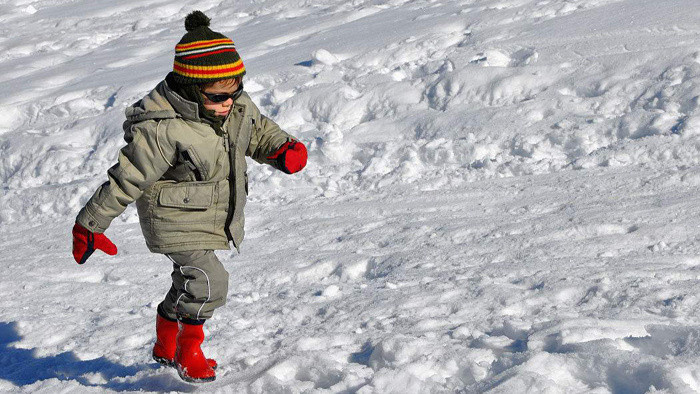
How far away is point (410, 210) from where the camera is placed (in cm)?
534

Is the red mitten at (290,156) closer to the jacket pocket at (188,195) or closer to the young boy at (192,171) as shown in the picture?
the young boy at (192,171)

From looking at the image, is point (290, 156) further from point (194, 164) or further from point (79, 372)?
point (79, 372)

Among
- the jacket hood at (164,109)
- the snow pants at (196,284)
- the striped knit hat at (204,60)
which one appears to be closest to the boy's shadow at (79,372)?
the snow pants at (196,284)

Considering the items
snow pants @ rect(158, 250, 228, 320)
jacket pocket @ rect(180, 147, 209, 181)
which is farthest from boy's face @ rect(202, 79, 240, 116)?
snow pants @ rect(158, 250, 228, 320)

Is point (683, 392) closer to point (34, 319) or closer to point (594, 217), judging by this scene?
point (594, 217)

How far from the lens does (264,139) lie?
3133 millimetres

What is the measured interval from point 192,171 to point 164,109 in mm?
242

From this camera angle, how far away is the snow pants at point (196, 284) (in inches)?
118

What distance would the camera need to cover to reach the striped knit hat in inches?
108

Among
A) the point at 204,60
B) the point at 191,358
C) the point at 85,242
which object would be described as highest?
the point at 204,60

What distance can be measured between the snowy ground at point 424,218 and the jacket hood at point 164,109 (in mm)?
1012

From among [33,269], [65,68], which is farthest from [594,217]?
[65,68]

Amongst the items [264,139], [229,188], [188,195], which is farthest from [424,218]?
[188,195]

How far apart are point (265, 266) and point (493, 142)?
223 centimetres
